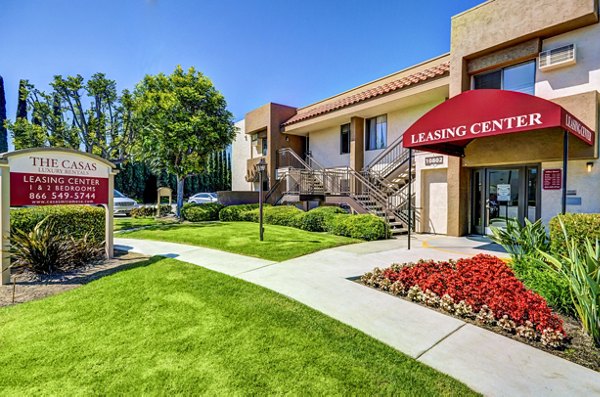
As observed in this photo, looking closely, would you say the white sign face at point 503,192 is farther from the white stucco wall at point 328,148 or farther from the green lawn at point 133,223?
the green lawn at point 133,223

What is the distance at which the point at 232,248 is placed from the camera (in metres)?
8.32

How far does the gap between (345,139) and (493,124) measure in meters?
11.0

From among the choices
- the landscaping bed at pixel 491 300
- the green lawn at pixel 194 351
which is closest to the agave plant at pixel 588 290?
the landscaping bed at pixel 491 300

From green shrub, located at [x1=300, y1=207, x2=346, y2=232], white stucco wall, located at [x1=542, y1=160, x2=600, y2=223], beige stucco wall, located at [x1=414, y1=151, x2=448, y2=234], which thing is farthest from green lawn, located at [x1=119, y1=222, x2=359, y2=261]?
white stucco wall, located at [x1=542, y1=160, x2=600, y2=223]

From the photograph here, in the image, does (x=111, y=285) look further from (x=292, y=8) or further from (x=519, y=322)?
(x=292, y=8)

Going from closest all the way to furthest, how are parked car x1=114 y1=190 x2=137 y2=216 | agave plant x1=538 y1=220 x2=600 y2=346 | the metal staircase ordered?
agave plant x1=538 y1=220 x2=600 y2=346 < the metal staircase < parked car x1=114 y1=190 x2=137 y2=216

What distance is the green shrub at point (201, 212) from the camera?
16.5 metres

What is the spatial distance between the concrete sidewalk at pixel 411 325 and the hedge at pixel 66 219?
2.32 metres

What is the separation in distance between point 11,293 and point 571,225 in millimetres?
10877

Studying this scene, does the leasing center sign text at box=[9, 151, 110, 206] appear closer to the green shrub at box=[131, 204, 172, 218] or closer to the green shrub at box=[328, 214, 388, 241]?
the green shrub at box=[328, 214, 388, 241]

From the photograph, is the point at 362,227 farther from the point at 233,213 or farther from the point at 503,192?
the point at 233,213

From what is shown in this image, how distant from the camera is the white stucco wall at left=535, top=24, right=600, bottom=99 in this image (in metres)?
8.04

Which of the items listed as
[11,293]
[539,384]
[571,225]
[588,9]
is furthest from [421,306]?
[588,9]

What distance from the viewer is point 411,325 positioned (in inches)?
151
